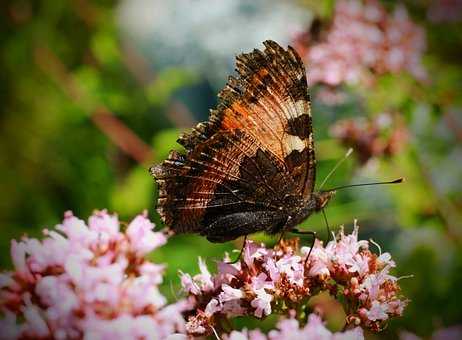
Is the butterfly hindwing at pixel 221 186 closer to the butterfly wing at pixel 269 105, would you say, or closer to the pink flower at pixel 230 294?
the butterfly wing at pixel 269 105

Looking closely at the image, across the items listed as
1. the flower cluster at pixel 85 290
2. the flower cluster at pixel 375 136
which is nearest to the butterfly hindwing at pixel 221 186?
the flower cluster at pixel 85 290

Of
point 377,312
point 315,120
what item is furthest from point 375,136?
point 377,312

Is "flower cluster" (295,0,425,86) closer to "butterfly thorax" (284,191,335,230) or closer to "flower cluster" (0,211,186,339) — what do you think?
"butterfly thorax" (284,191,335,230)

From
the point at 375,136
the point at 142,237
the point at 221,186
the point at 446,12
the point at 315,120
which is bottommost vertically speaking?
the point at 142,237

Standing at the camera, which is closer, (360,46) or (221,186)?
(221,186)

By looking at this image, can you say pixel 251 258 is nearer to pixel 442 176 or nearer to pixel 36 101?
pixel 442 176

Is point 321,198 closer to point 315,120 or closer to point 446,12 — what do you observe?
point 315,120
